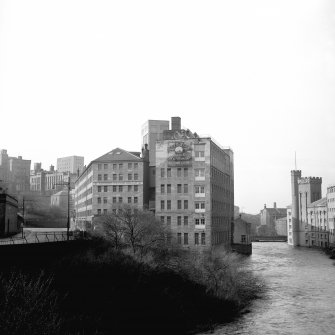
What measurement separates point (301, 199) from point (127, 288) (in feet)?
452

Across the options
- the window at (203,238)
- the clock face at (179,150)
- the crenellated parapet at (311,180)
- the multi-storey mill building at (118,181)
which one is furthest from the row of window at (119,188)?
the crenellated parapet at (311,180)

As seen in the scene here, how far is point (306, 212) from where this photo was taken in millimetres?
168250

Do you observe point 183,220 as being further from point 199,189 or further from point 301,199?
point 301,199

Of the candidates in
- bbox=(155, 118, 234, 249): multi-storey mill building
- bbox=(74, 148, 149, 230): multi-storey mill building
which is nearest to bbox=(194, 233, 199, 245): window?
bbox=(155, 118, 234, 249): multi-storey mill building

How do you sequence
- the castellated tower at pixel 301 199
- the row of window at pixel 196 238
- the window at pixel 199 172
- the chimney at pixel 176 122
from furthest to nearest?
1. the castellated tower at pixel 301 199
2. the chimney at pixel 176 122
3. the window at pixel 199 172
4. the row of window at pixel 196 238

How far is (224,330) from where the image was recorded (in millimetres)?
40281

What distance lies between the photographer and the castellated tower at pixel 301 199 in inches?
6619

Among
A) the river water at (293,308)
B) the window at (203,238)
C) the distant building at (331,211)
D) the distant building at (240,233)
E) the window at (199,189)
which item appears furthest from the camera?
the distant building at (331,211)

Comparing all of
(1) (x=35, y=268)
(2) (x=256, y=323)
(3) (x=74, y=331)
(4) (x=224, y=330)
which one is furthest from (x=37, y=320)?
(2) (x=256, y=323)

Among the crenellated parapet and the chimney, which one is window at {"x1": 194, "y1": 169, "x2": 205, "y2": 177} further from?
the crenellated parapet

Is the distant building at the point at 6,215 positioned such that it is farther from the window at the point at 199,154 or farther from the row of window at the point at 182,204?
the window at the point at 199,154

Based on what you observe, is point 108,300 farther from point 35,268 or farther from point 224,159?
point 224,159

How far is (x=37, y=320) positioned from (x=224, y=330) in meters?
22.2

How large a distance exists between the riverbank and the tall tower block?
11473cm
